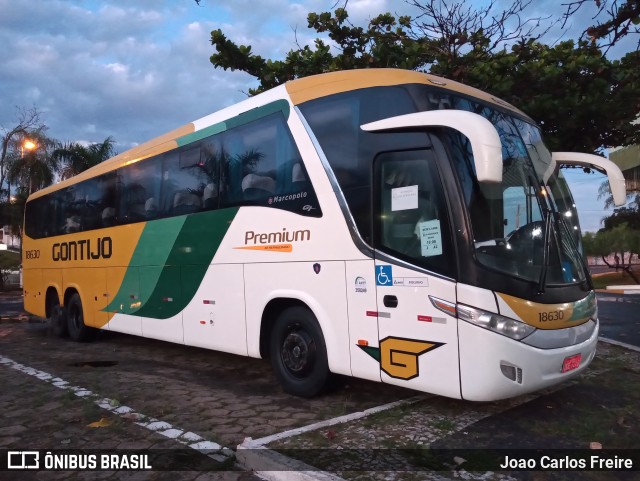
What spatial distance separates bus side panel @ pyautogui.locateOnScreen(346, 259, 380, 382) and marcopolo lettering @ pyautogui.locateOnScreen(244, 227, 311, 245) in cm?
73

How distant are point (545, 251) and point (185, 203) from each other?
201 inches

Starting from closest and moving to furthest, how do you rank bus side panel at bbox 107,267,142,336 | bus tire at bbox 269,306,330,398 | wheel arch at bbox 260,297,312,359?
bus tire at bbox 269,306,330,398
wheel arch at bbox 260,297,312,359
bus side panel at bbox 107,267,142,336

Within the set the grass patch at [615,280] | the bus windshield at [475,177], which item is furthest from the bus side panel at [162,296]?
the grass patch at [615,280]

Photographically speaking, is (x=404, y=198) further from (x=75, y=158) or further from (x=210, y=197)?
(x=75, y=158)

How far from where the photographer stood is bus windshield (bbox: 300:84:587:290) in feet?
15.4

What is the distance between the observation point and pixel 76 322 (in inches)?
438

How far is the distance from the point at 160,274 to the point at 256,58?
573cm

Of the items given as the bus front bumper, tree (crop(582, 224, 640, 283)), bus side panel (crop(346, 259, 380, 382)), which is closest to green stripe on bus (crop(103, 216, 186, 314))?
bus side panel (crop(346, 259, 380, 382))

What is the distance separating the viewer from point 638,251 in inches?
1216

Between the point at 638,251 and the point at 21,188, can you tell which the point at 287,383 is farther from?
the point at 638,251

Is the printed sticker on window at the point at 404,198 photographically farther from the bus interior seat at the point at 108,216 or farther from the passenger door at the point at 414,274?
the bus interior seat at the point at 108,216

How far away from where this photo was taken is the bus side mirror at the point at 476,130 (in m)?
4.10

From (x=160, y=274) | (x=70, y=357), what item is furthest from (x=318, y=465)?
(x=70, y=357)

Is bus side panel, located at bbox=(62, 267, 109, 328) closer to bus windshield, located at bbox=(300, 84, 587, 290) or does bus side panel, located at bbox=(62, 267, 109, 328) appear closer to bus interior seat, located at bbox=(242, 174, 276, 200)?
bus interior seat, located at bbox=(242, 174, 276, 200)
